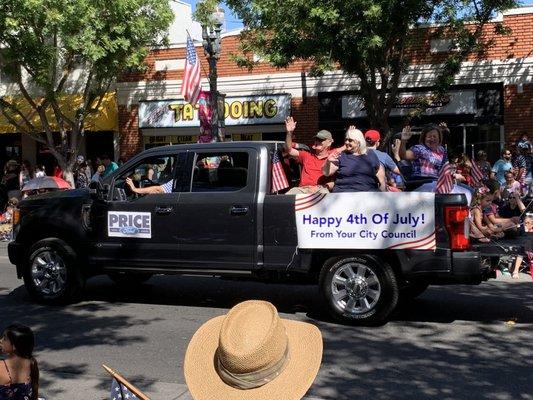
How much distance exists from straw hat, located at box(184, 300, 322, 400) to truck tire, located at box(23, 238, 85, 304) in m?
6.29

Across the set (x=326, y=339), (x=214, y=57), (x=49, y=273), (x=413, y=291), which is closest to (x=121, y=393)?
(x=326, y=339)

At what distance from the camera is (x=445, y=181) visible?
7801mm

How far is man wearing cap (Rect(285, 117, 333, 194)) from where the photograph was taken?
7863mm

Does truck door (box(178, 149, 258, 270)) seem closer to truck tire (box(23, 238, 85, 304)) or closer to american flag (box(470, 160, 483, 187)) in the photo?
truck tire (box(23, 238, 85, 304))

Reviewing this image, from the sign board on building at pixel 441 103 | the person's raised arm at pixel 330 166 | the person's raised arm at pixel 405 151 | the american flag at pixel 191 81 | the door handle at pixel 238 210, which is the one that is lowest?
the door handle at pixel 238 210

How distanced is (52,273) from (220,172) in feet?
→ 8.15

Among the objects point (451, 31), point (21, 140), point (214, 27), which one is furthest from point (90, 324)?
point (21, 140)

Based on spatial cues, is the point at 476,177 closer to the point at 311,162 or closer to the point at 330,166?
the point at 311,162

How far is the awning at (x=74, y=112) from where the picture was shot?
68.7 ft

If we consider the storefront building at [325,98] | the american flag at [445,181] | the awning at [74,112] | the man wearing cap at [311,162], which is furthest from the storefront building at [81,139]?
the american flag at [445,181]

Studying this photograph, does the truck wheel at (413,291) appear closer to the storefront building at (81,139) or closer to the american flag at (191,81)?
the american flag at (191,81)

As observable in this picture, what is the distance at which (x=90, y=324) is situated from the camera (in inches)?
303

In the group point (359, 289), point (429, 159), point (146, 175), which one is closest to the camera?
point (359, 289)

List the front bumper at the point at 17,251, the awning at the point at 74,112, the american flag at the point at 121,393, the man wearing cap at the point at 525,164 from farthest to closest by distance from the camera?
the awning at the point at 74,112, the man wearing cap at the point at 525,164, the front bumper at the point at 17,251, the american flag at the point at 121,393
